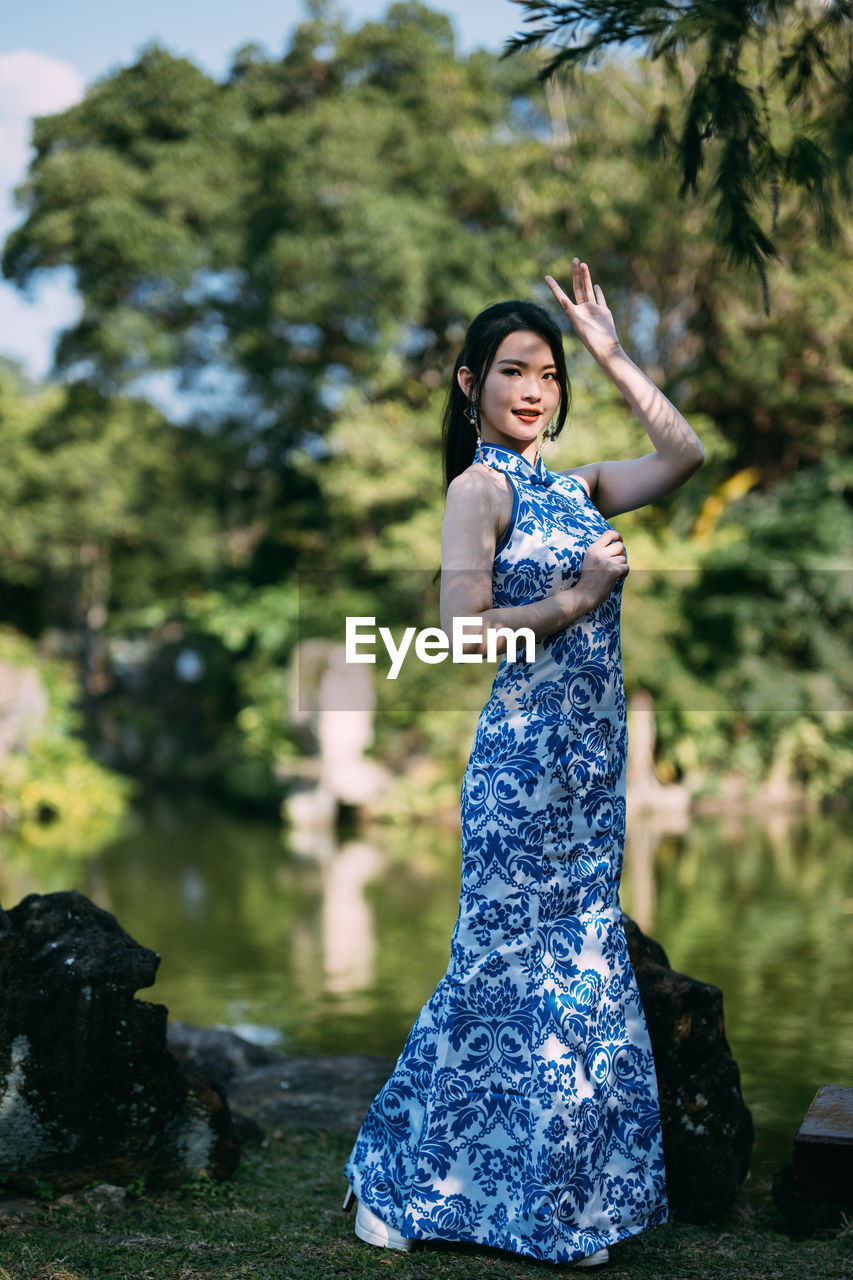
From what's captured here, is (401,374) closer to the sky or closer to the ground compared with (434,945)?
closer to the sky

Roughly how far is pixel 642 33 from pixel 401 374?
32.3ft

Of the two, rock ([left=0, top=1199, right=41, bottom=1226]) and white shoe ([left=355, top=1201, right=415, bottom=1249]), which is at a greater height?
white shoe ([left=355, top=1201, right=415, bottom=1249])

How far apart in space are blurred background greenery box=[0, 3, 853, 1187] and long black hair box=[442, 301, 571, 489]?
6.83 metres

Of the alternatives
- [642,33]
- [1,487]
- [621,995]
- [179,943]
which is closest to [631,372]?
[642,33]

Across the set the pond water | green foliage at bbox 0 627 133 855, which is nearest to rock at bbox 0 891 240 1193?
the pond water

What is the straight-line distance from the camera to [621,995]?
6.84 feet

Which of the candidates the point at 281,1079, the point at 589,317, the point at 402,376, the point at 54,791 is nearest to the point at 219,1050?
the point at 281,1079

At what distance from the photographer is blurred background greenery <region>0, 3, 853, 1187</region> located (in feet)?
35.8

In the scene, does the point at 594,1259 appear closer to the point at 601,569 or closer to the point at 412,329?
the point at 601,569

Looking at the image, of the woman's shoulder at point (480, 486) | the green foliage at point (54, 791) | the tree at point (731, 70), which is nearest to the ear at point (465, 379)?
the woman's shoulder at point (480, 486)

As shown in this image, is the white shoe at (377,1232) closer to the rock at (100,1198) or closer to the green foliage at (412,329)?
the rock at (100,1198)

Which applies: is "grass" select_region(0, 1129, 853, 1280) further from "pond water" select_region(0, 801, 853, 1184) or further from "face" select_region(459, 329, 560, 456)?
"face" select_region(459, 329, 560, 456)

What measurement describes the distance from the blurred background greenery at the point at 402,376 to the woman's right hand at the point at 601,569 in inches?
275

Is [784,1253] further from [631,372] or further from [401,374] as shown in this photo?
[401,374]
